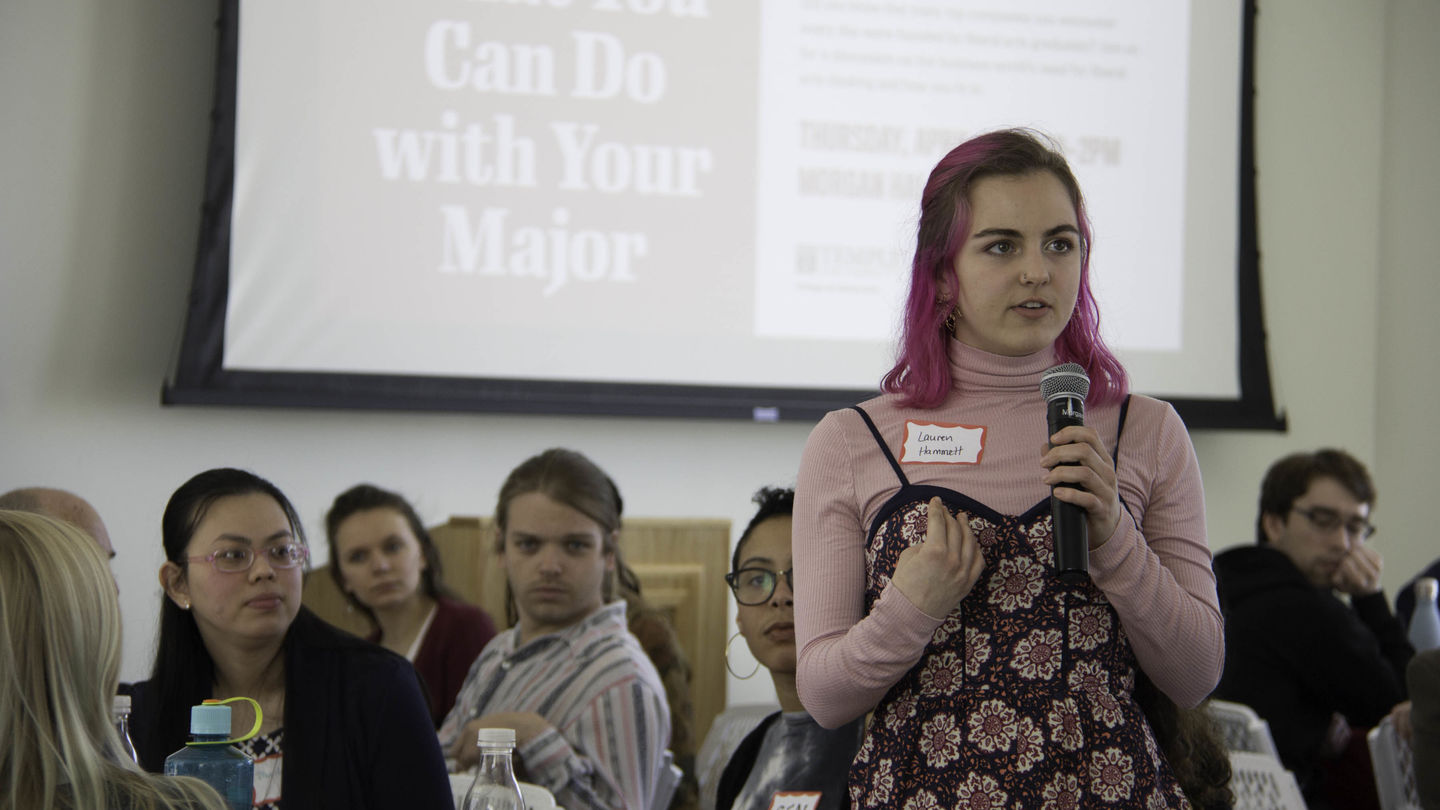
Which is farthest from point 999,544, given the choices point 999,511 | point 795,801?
point 795,801

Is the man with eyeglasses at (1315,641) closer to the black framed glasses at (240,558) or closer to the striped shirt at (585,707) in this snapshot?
the striped shirt at (585,707)

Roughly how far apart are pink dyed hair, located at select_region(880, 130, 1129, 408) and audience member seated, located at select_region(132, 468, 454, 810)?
3.01 feet

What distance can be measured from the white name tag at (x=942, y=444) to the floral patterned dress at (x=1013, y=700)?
0.12 feet

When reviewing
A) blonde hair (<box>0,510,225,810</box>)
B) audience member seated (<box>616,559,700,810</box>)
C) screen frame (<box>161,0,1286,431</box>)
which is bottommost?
audience member seated (<box>616,559,700,810</box>)

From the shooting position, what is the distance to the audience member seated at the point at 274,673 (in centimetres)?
193

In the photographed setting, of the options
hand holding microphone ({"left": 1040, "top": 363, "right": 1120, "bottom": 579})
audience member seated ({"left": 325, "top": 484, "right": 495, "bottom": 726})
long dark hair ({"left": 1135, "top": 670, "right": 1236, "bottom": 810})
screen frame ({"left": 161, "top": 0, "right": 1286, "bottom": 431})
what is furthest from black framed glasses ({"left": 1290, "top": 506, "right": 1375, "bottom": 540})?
hand holding microphone ({"left": 1040, "top": 363, "right": 1120, "bottom": 579})

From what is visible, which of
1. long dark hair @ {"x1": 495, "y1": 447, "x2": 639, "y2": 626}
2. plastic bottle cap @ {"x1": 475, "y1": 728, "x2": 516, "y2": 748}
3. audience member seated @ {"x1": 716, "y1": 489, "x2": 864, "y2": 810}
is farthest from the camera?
long dark hair @ {"x1": 495, "y1": 447, "x2": 639, "y2": 626}

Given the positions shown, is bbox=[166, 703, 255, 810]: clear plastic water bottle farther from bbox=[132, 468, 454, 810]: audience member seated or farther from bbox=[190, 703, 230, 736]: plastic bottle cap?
bbox=[132, 468, 454, 810]: audience member seated

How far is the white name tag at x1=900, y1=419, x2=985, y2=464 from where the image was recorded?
1.48 meters

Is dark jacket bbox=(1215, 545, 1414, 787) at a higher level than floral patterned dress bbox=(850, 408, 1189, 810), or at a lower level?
lower

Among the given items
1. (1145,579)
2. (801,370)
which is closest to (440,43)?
(801,370)

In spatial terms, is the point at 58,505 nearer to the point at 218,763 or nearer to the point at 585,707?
the point at 585,707

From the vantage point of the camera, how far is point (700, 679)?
4094mm

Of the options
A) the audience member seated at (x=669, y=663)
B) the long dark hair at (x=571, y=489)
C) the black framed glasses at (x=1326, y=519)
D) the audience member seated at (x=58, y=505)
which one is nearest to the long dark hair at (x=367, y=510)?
the audience member seated at (x=669, y=663)
